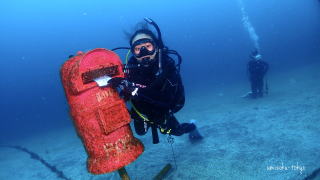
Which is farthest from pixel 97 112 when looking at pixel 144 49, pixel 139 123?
pixel 139 123

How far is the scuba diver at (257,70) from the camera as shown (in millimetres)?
9828

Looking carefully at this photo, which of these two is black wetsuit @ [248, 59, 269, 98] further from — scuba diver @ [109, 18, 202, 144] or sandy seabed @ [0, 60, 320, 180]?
scuba diver @ [109, 18, 202, 144]

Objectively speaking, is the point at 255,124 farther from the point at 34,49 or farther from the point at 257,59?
the point at 34,49

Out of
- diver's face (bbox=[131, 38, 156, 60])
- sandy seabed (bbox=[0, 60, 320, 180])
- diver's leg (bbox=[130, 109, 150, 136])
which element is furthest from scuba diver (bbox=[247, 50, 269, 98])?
diver's face (bbox=[131, 38, 156, 60])

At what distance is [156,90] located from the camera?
3371 millimetres

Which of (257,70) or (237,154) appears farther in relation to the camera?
(257,70)

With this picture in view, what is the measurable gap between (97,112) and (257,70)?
8.48 m

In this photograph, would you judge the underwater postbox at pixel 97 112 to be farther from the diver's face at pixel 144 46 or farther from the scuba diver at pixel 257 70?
the scuba diver at pixel 257 70

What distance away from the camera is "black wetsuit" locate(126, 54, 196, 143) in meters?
3.29

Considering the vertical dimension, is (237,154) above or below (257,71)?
above

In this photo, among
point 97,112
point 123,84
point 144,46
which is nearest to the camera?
point 97,112

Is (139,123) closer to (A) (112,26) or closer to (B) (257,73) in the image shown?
(B) (257,73)

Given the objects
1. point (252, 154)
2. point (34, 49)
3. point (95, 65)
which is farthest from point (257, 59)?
point (34, 49)

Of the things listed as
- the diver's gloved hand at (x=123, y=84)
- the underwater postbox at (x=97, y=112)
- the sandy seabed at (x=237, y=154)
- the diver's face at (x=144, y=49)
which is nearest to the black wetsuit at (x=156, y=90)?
the diver's face at (x=144, y=49)
